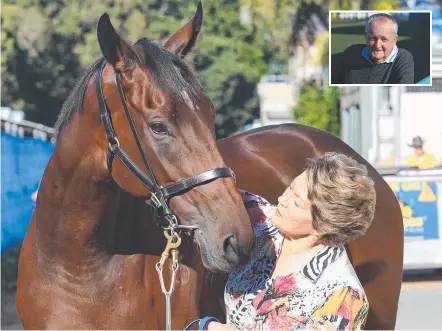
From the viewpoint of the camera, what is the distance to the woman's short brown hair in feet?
8.06

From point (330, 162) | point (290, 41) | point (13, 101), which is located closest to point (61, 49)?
point (13, 101)

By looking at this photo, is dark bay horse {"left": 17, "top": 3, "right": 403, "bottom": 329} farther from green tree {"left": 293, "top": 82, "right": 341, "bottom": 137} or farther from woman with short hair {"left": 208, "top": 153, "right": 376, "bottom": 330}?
green tree {"left": 293, "top": 82, "right": 341, "bottom": 137}

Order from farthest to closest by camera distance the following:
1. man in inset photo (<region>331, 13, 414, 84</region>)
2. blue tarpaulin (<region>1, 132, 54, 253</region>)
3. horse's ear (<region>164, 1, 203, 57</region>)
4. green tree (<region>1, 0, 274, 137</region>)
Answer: green tree (<region>1, 0, 274, 137</region>)
blue tarpaulin (<region>1, 132, 54, 253</region>)
man in inset photo (<region>331, 13, 414, 84</region>)
horse's ear (<region>164, 1, 203, 57</region>)

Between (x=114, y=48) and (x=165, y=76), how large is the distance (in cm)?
22

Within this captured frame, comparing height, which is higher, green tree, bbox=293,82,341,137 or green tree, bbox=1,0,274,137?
green tree, bbox=1,0,274,137

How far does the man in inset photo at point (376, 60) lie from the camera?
4.23 metres

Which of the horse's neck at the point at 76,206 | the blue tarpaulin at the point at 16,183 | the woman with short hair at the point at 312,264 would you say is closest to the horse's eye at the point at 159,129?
the horse's neck at the point at 76,206

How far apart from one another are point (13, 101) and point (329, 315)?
2536 centimetres

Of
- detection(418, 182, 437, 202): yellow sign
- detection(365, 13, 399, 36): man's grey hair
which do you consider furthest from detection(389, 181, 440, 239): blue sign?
detection(365, 13, 399, 36): man's grey hair

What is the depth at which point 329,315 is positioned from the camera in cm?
233

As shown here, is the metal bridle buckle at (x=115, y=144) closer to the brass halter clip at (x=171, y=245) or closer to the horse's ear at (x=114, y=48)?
the horse's ear at (x=114, y=48)

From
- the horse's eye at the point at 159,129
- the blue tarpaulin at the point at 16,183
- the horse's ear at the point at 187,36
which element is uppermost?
the horse's ear at the point at 187,36

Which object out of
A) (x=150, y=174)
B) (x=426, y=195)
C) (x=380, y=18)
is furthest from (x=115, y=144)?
(x=426, y=195)

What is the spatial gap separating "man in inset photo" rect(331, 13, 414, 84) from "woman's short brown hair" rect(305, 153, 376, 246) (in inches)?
72.7
